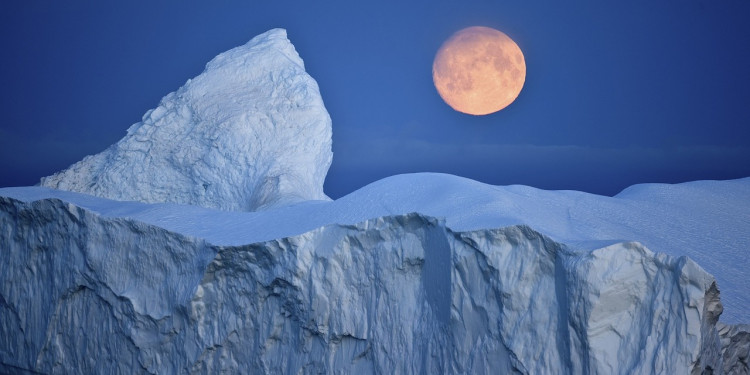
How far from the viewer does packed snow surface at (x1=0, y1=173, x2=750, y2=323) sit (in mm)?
7516

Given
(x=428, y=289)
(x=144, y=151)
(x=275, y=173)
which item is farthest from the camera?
(x=144, y=151)

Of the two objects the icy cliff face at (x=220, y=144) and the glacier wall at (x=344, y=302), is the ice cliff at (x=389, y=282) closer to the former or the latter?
the glacier wall at (x=344, y=302)

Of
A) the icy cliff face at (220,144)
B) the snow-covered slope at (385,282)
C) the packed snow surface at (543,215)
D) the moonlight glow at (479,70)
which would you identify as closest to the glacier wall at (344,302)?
the snow-covered slope at (385,282)

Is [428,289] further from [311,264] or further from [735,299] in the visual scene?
[735,299]

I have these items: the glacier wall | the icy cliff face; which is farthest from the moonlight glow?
the glacier wall

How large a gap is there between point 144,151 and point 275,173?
3210 mm

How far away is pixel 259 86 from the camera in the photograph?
14.9 m

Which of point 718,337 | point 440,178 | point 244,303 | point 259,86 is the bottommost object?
point 718,337

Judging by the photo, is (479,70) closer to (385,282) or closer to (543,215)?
(543,215)

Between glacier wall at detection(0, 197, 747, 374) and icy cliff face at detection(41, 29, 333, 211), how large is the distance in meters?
4.30

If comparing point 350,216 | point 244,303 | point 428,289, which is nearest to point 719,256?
point 428,289

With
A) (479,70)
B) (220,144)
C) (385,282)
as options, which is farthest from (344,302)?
(220,144)

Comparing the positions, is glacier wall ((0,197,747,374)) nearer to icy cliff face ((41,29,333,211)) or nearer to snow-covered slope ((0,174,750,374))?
snow-covered slope ((0,174,750,374))

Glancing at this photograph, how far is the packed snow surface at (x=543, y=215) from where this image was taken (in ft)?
24.7
